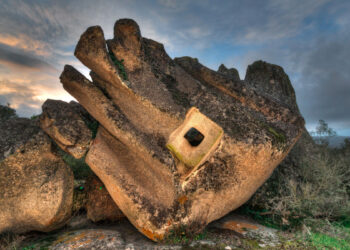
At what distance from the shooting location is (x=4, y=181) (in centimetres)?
689

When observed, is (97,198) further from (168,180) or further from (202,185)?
(202,185)

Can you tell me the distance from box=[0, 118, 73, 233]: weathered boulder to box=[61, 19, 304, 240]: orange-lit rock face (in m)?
1.39

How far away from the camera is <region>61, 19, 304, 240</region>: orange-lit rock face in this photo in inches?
239

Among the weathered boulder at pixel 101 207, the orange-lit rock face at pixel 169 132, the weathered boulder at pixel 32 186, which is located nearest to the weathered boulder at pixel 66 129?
the orange-lit rock face at pixel 169 132

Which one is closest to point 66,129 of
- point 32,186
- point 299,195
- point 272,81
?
point 32,186

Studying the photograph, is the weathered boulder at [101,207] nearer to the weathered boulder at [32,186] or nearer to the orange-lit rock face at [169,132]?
the weathered boulder at [32,186]

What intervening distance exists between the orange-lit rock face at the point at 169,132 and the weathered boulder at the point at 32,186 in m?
1.39

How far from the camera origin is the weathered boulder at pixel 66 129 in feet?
23.5

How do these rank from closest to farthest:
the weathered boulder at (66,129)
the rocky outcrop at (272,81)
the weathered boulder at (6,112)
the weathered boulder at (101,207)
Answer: the weathered boulder at (66,129)
the weathered boulder at (101,207)
the rocky outcrop at (272,81)
the weathered boulder at (6,112)

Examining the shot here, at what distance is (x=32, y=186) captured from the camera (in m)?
7.08

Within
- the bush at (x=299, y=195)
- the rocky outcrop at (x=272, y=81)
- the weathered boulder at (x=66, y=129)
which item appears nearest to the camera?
the weathered boulder at (x=66, y=129)

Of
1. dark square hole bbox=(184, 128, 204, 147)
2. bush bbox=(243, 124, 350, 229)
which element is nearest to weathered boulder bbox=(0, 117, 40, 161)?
dark square hole bbox=(184, 128, 204, 147)

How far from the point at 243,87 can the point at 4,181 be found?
27.1 feet

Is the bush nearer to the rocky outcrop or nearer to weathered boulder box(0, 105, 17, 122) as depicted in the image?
the rocky outcrop
